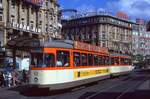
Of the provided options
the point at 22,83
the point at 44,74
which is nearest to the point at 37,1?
the point at 22,83

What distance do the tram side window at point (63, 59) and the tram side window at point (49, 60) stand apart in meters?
0.41

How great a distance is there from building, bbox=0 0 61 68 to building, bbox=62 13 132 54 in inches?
1846

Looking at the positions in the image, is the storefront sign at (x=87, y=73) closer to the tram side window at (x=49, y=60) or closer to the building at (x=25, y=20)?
the tram side window at (x=49, y=60)

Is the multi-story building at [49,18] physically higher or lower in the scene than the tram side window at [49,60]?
higher

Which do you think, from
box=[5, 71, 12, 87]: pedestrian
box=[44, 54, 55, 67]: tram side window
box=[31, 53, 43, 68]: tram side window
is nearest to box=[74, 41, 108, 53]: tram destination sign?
box=[44, 54, 55, 67]: tram side window

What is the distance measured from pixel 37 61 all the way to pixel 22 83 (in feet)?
36.1

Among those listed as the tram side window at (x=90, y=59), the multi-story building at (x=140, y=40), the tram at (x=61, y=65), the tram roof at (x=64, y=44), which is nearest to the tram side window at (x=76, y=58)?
the tram at (x=61, y=65)

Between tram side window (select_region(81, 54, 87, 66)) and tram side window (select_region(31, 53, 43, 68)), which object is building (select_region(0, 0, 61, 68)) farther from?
tram side window (select_region(31, 53, 43, 68))

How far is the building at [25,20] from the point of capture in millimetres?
53719

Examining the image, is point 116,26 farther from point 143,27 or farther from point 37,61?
point 37,61

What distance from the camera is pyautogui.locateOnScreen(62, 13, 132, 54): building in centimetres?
12181

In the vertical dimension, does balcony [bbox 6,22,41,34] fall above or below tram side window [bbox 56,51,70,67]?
above

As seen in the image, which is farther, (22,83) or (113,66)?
(113,66)

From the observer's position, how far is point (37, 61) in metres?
22.2
